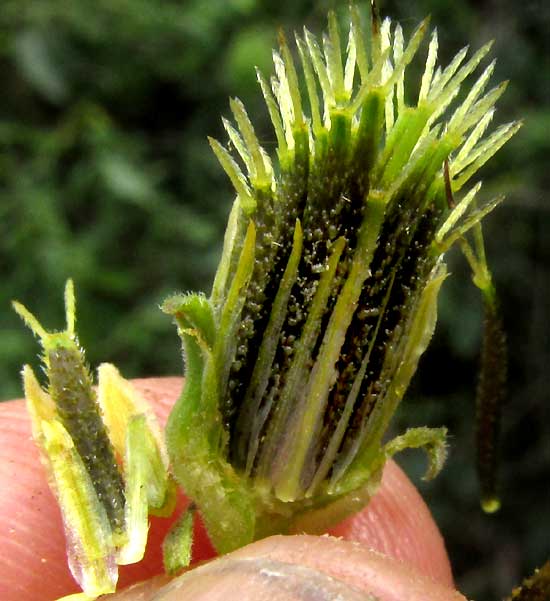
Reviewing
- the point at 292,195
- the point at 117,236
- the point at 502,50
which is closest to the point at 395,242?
the point at 292,195

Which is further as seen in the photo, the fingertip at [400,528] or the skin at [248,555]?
the fingertip at [400,528]

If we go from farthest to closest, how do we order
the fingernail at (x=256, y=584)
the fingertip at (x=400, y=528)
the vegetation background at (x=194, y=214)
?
the vegetation background at (x=194, y=214) < the fingertip at (x=400, y=528) < the fingernail at (x=256, y=584)

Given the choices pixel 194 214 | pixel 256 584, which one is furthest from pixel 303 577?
pixel 194 214

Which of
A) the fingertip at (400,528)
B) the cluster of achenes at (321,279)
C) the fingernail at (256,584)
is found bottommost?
the fingertip at (400,528)

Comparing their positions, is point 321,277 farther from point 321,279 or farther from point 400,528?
point 400,528

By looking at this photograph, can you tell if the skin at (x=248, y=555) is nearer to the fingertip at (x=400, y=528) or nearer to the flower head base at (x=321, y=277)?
the fingertip at (x=400, y=528)

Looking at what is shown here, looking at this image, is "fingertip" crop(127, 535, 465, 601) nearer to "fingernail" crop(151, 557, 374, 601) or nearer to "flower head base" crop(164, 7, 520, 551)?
"fingernail" crop(151, 557, 374, 601)

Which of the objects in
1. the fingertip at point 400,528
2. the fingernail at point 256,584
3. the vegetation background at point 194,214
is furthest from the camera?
the vegetation background at point 194,214

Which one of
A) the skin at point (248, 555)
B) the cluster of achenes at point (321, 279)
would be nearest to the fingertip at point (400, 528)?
the skin at point (248, 555)
